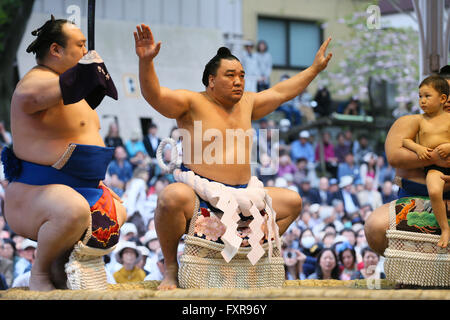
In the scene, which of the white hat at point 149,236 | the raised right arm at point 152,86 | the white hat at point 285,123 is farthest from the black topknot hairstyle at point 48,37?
the white hat at point 285,123

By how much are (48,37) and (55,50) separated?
56 mm

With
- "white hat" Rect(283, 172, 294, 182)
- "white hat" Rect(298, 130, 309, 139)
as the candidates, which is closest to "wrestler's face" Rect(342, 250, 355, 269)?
"white hat" Rect(283, 172, 294, 182)

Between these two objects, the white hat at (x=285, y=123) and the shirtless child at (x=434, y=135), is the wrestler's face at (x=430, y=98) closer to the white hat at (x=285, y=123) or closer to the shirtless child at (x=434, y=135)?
the shirtless child at (x=434, y=135)

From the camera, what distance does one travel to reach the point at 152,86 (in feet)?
8.23

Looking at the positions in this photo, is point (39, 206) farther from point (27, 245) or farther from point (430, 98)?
point (27, 245)

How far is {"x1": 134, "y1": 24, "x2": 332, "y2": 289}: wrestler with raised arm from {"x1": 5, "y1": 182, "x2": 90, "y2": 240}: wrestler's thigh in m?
0.37

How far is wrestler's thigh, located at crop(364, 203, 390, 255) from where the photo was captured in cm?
275

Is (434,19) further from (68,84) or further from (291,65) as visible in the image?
(291,65)

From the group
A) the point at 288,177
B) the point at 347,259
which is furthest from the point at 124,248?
the point at 288,177

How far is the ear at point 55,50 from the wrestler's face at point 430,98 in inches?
59.1

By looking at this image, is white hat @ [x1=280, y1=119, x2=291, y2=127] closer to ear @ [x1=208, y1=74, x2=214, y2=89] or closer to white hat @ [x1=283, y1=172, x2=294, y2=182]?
white hat @ [x1=283, y1=172, x2=294, y2=182]

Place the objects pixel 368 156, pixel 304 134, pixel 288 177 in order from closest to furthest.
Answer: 1. pixel 288 177
2. pixel 368 156
3. pixel 304 134

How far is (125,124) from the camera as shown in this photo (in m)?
6.30

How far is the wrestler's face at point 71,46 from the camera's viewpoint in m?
2.50
